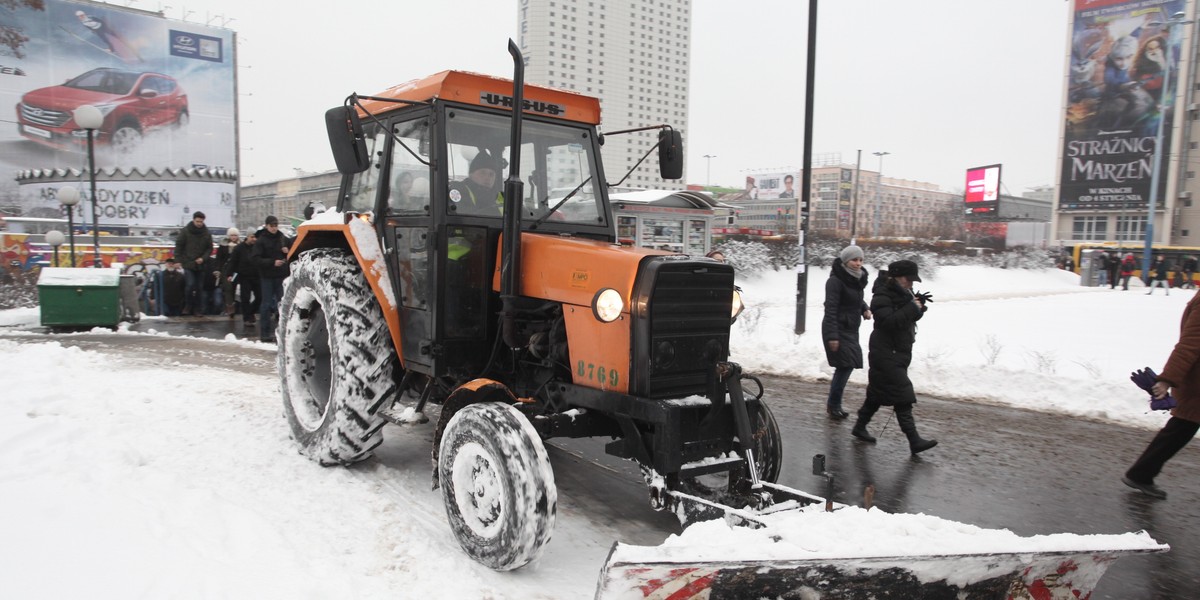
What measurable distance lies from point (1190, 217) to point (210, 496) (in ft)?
245

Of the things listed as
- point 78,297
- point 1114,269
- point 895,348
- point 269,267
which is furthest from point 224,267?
point 1114,269

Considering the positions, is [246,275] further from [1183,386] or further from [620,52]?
[1183,386]

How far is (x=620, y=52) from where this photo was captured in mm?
15570

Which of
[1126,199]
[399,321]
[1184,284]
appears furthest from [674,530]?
[1126,199]

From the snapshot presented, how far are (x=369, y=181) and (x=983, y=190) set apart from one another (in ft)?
242

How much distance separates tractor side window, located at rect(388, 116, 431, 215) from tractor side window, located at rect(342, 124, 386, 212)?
0.16 metres

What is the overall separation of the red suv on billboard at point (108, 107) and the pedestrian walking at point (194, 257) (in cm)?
3511

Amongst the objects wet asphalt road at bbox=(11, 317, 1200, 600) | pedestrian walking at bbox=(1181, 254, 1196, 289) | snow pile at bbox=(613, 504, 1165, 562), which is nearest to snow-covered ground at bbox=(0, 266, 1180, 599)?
snow pile at bbox=(613, 504, 1165, 562)

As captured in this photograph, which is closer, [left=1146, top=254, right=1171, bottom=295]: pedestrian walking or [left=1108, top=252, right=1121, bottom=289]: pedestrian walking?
[left=1108, top=252, right=1121, bottom=289]: pedestrian walking

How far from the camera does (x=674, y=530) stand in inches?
165

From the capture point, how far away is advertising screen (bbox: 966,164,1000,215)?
217 feet

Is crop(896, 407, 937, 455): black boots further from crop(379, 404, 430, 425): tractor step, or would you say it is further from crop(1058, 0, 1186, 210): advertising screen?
crop(1058, 0, 1186, 210): advertising screen

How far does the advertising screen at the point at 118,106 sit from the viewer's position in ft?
130

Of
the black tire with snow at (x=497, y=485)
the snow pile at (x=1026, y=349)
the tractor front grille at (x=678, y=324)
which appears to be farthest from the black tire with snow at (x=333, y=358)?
the snow pile at (x=1026, y=349)
